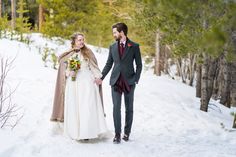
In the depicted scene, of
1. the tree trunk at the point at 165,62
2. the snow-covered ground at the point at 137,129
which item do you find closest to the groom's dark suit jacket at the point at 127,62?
the snow-covered ground at the point at 137,129

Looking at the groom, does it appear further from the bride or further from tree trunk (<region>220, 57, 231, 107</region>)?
tree trunk (<region>220, 57, 231, 107</region>)

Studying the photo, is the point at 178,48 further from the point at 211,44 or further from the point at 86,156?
the point at 211,44

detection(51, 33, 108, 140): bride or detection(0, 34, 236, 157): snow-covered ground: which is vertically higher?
detection(51, 33, 108, 140): bride

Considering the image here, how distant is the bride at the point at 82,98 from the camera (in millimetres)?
6324

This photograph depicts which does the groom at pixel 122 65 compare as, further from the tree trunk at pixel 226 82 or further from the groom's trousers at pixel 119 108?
the tree trunk at pixel 226 82

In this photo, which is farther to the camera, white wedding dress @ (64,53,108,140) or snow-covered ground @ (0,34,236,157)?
white wedding dress @ (64,53,108,140)

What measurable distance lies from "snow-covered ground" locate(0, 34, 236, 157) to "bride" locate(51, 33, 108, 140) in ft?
0.68

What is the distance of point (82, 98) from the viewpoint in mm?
6375

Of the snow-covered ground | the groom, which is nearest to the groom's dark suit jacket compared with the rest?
the groom

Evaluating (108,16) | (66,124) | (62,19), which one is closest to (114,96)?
(66,124)

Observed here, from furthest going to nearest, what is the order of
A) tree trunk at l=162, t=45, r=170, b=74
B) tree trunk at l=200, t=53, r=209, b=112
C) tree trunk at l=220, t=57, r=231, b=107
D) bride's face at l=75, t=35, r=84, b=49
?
tree trunk at l=162, t=45, r=170, b=74 → tree trunk at l=220, t=57, r=231, b=107 → tree trunk at l=200, t=53, r=209, b=112 → bride's face at l=75, t=35, r=84, b=49

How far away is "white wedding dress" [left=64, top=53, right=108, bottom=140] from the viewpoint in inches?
249

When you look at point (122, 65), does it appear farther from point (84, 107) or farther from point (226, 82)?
point (226, 82)

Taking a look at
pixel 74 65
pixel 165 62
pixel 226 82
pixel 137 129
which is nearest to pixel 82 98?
pixel 74 65
